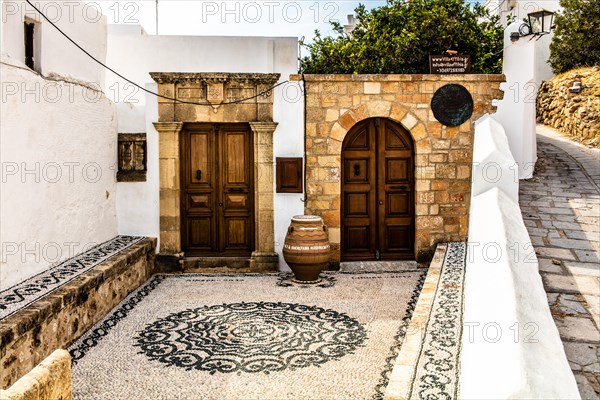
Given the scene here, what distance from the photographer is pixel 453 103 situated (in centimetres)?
909

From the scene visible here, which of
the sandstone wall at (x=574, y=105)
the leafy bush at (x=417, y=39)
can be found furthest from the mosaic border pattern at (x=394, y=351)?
the leafy bush at (x=417, y=39)

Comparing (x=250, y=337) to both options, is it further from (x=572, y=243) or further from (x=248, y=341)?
(x=572, y=243)

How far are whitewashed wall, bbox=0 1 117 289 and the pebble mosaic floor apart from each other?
1068 millimetres

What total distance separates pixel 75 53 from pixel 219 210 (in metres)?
2.98

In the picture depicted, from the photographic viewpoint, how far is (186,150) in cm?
923

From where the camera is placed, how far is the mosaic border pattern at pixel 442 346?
4.00m

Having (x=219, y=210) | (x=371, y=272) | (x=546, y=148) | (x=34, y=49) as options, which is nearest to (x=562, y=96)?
(x=546, y=148)

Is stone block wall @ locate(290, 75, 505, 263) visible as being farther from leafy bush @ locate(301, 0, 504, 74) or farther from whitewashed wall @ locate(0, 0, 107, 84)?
leafy bush @ locate(301, 0, 504, 74)

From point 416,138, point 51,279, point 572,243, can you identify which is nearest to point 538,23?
point 416,138

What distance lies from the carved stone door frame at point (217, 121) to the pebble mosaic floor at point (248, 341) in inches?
33.2

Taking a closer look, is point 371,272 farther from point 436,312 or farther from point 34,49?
point 34,49

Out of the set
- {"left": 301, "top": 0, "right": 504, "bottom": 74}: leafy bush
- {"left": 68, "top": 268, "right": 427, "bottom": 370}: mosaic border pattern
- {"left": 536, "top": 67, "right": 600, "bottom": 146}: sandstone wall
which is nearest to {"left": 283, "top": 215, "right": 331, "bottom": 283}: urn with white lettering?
{"left": 68, "top": 268, "right": 427, "bottom": 370}: mosaic border pattern

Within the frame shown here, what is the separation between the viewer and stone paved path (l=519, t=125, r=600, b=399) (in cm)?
421

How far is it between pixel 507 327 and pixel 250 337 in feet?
12.3
